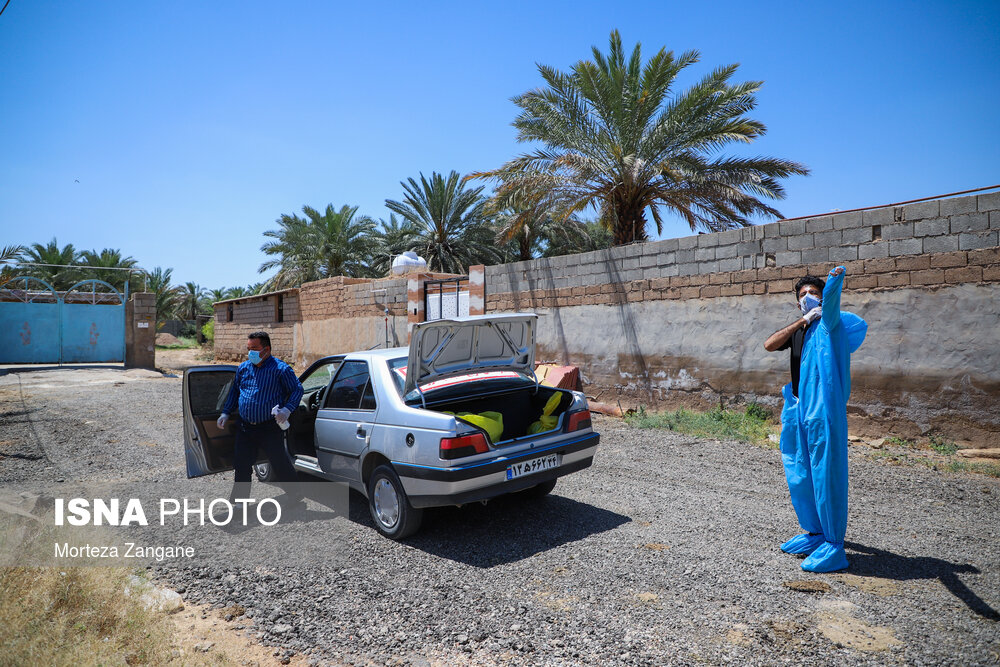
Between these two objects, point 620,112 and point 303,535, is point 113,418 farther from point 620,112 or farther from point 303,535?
point 620,112

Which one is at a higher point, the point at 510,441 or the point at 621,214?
the point at 621,214

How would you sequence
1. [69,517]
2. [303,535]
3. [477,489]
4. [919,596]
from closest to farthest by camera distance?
[919,596] → [477,489] → [303,535] → [69,517]

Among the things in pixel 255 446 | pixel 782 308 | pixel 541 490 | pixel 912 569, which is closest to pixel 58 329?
pixel 255 446

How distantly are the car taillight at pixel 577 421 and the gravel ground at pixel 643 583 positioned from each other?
0.75m

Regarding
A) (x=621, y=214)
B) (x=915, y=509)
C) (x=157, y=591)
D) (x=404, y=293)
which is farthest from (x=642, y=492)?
(x=404, y=293)

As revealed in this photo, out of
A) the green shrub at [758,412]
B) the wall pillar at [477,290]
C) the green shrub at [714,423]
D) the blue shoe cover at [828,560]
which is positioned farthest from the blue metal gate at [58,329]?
the blue shoe cover at [828,560]

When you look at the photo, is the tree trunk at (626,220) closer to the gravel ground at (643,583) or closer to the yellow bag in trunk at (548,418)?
the gravel ground at (643,583)

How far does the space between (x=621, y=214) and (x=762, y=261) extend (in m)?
4.61

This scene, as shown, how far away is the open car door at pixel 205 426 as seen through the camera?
17.4 feet

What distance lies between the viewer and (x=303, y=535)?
4.73 metres

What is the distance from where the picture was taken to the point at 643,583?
145 inches

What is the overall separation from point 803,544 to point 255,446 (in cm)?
436

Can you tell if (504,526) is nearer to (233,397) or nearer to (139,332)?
(233,397)

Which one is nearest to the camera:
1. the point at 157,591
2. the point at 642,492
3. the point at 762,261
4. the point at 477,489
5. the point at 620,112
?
the point at 157,591
